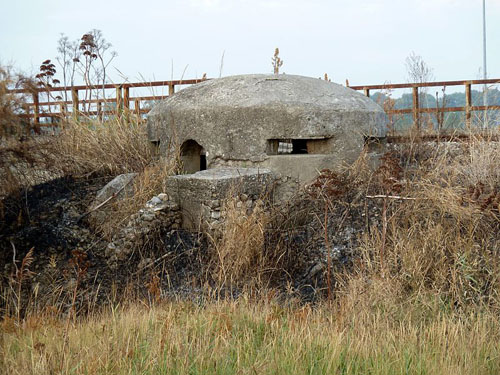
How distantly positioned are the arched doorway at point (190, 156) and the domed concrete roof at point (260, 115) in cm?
23

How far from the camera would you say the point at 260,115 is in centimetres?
650

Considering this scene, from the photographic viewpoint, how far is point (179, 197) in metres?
6.16

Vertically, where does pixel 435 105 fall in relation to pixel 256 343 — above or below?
above

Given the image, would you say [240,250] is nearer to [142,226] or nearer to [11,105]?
[142,226]

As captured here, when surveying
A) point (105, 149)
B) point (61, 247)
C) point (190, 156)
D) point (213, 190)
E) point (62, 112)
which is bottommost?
point (61, 247)

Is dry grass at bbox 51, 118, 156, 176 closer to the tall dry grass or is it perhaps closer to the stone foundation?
the stone foundation

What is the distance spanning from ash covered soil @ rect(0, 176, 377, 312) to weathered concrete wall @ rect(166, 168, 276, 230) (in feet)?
0.65

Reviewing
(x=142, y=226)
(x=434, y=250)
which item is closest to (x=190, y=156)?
(x=142, y=226)

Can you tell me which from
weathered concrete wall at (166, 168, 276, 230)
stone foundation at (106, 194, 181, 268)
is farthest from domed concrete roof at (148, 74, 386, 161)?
stone foundation at (106, 194, 181, 268)

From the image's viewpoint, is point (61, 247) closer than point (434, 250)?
No

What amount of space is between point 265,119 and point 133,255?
1.96 metres

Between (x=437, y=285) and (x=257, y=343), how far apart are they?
5.30 ft

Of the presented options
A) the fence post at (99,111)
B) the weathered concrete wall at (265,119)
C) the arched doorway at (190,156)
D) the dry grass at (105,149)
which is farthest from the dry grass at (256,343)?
the fence post at (99,111)

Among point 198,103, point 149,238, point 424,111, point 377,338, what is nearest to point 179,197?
point 149,238
